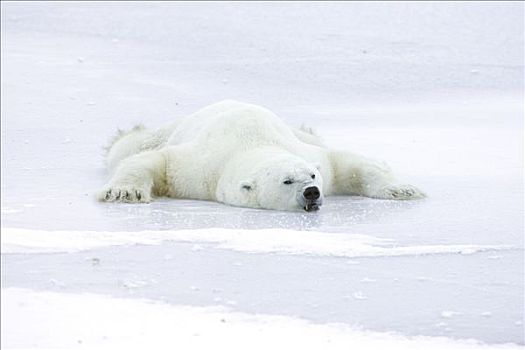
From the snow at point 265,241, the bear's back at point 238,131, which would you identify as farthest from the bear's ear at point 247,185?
the snow at point 265,241

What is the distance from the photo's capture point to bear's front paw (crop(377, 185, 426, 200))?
551 centimetres

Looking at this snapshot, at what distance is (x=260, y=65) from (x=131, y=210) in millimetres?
4772

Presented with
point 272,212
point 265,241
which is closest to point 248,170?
point 272,212

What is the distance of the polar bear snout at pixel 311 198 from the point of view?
516 centimetres

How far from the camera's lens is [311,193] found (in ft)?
16.9

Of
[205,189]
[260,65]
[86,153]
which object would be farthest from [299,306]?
[260,65]

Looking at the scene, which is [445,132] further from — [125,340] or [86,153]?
[125,340]

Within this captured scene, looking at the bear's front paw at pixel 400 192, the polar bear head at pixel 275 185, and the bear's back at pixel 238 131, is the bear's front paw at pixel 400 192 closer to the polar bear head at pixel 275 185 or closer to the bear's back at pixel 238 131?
the polar bear head at pixel 275 185

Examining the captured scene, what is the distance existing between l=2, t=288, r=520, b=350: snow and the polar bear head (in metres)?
2.02

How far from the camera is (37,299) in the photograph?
2539 millimetres

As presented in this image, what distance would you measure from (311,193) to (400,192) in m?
0.57

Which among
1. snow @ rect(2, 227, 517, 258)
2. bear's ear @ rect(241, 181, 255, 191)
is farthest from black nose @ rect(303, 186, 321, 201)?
snow @ rect(2, 227, 517, 258)

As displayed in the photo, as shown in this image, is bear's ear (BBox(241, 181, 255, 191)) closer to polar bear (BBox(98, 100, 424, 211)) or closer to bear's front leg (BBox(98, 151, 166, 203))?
polar bear (BBox(98, 100, 424, 211))

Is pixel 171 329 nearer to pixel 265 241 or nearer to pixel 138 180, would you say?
pixel 265 241
